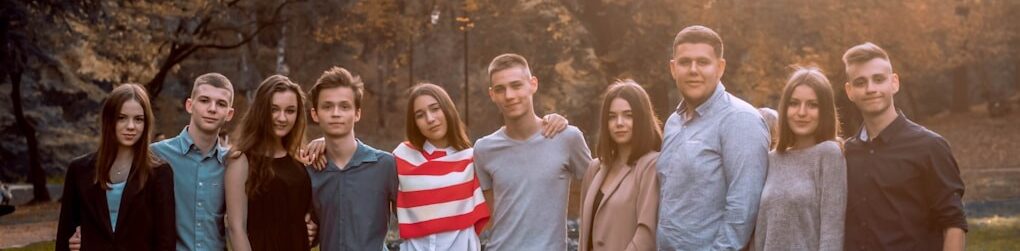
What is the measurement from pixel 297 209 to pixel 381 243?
1.48ft

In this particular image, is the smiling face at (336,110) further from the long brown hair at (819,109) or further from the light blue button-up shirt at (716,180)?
the long brown hair at (819,109)

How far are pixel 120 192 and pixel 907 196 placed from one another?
3456 millimetres

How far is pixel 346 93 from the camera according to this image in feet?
18.0

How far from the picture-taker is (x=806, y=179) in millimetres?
4762

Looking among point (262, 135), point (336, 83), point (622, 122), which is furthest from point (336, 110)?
point (622, 122)

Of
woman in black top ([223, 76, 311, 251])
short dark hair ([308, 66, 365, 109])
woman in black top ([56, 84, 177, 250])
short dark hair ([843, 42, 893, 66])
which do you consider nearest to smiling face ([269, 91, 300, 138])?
woman in black top ([223, 76, 311, 251])

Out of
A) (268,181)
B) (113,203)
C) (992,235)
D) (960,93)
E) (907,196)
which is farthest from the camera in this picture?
(960,93)

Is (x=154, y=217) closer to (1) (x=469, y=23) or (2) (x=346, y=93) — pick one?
(2) (x=346, y=93)

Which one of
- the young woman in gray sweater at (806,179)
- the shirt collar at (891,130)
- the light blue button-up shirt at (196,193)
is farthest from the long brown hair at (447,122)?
the shirt collar at (891,130)

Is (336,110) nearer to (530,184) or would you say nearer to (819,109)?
(530,184)

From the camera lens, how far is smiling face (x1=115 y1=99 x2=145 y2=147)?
5.17 metres

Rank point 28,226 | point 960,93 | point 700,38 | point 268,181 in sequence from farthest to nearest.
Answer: point 960,93, point 28,226, point 268,181, point 700,38

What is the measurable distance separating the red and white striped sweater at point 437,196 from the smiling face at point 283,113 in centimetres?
57

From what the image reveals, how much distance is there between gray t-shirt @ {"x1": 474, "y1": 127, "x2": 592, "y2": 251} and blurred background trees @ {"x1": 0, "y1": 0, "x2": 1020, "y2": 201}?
45.6 feet
